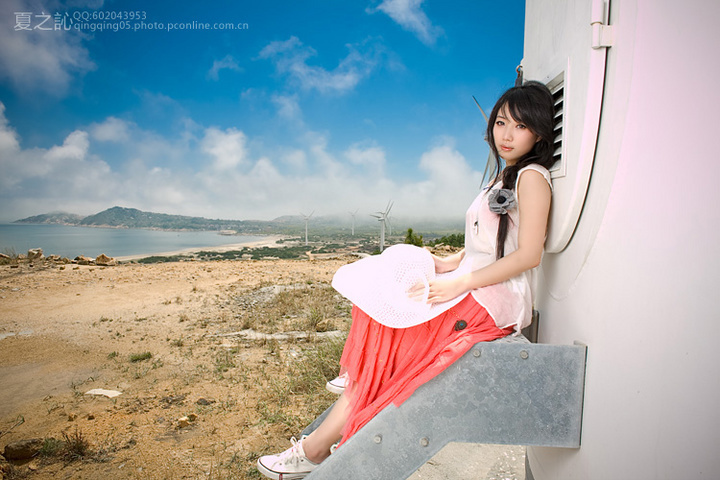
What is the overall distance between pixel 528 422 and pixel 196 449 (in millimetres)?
1991

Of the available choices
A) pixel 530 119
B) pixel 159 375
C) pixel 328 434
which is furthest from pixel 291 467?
pixel 159 375

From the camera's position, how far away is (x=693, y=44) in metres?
0.98

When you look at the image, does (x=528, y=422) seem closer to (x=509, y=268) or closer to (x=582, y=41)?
(x=509, y=268)

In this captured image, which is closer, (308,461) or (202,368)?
(308,461)

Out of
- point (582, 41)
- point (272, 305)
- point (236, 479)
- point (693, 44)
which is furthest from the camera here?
point (272, 305)

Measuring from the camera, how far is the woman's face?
1523 mm

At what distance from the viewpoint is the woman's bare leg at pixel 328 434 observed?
1.54m

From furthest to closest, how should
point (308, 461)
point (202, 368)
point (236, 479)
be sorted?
point (202, 368) → point (236, 479) → point (308, 461)

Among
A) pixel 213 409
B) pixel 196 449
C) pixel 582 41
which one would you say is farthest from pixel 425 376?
pixel 213 409

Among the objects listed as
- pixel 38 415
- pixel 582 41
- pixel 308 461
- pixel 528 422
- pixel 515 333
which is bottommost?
pixel 38 415

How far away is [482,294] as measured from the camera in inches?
56.9

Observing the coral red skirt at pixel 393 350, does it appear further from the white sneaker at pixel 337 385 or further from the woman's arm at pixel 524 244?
the white sneaker at pixel 337 385

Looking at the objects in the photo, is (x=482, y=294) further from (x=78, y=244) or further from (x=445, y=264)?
(x=78, y=244)

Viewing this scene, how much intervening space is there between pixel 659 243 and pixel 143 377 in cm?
388
